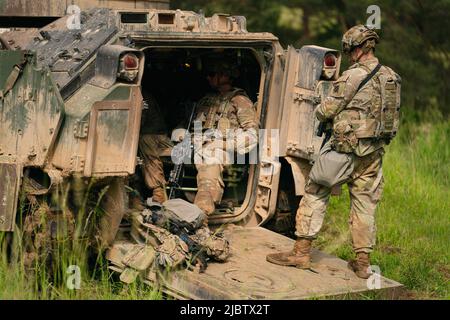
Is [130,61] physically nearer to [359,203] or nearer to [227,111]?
[227,111]

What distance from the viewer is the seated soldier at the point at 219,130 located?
8.94 meters

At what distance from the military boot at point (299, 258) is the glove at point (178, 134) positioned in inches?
66.1

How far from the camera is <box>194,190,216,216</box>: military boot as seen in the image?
876cm

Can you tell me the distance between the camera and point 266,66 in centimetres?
906

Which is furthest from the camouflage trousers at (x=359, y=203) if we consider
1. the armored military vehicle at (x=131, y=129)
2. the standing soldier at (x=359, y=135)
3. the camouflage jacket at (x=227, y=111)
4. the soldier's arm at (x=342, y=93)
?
the camouflage jacket at (x=227, y=111)

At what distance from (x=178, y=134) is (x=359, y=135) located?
2.10 metres

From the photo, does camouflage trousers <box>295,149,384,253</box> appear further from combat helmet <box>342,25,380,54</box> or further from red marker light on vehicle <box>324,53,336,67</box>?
red marker light on vehicle <box>324,53,336,67</box>

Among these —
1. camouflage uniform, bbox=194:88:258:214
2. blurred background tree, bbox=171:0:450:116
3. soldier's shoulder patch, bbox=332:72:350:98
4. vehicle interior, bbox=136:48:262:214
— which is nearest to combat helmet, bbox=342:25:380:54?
soldier's shoulder patch, bbox=332:72:350:98

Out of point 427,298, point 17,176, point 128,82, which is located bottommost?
point 427,298

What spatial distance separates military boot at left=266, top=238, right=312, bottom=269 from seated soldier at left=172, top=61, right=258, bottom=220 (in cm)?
85
